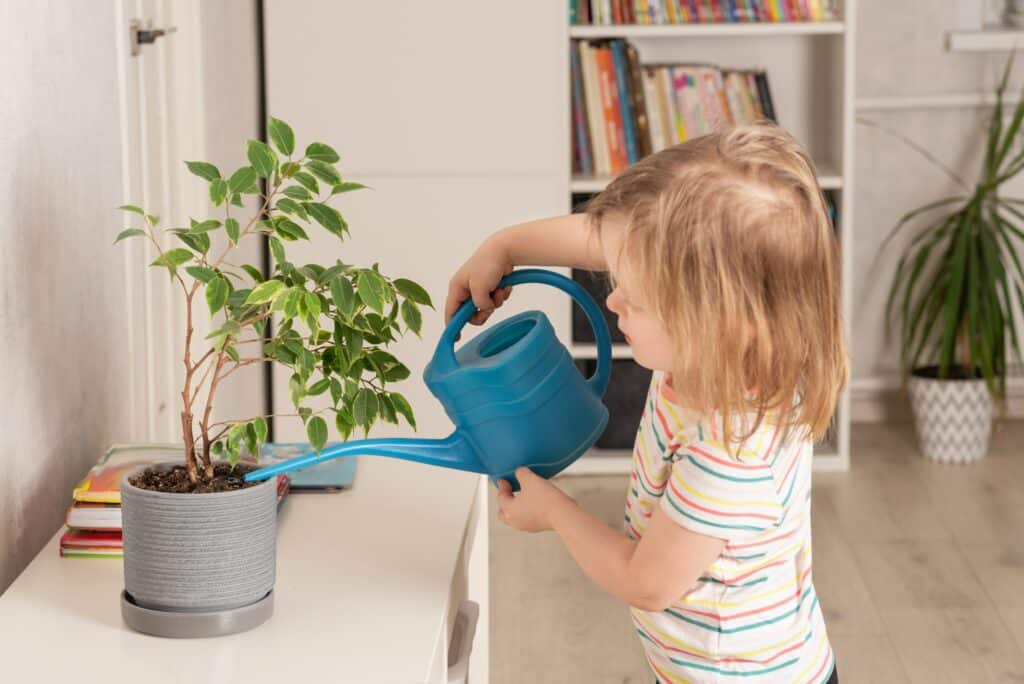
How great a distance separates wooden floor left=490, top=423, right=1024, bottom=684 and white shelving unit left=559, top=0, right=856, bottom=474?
0.11 meters

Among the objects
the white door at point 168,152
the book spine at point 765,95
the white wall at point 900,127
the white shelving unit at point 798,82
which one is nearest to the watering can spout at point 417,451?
the white door at point 168,152

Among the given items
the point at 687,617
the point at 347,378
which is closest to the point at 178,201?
the point at 347,378

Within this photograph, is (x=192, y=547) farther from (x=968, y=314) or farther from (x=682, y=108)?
(x=968, y=314)

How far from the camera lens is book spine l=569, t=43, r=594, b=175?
123 inches

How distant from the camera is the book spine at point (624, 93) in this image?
3133 millimetres

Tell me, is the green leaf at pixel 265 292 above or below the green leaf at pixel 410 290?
above

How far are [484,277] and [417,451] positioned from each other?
0.20 m

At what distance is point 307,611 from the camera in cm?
115

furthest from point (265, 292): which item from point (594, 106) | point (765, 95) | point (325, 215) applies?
point (765, 95)

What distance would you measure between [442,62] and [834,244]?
2.02 metres

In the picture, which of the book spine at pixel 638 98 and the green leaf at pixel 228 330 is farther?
the book spine at pixel 638 98

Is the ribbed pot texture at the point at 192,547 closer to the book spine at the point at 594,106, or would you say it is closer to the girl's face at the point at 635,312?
the girl's face at the point at 635,312

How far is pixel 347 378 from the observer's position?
1.17 metres

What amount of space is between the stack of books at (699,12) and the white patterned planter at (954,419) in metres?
0.90
